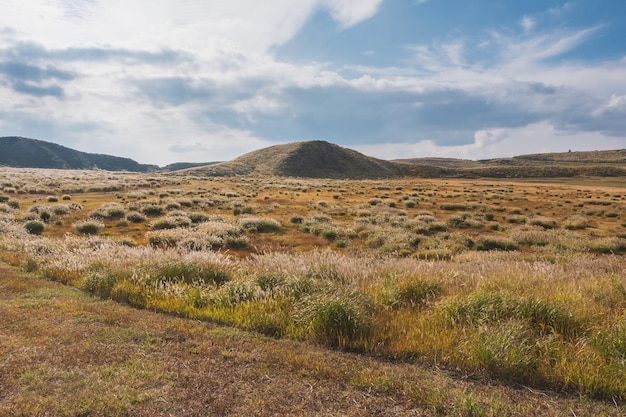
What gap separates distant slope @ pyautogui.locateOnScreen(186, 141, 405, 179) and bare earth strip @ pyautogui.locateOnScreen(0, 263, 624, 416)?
432 feet

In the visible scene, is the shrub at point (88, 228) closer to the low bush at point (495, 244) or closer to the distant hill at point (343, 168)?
the low bush at point (495, 244)

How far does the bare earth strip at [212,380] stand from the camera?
12.7 feet

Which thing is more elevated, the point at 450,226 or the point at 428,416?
the point at 428,416

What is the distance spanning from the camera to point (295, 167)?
518ft

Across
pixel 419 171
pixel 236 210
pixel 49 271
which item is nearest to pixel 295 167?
pixel 419 171

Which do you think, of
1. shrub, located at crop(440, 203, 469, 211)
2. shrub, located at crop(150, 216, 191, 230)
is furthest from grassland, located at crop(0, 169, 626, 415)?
shrub, located at crop(440, 203, 469, 211)

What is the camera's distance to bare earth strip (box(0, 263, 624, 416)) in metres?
3.88

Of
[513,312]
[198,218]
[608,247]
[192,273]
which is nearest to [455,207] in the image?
[608,247]

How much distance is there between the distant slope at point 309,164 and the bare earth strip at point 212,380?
132 metres

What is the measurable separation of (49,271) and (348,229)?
57.6ft

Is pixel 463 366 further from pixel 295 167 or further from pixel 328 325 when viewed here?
pixel 295 167

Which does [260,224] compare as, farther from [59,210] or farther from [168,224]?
[59,210]

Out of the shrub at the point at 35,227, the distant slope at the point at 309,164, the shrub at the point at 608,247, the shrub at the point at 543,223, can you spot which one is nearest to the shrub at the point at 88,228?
the shrub at the point at 35,227

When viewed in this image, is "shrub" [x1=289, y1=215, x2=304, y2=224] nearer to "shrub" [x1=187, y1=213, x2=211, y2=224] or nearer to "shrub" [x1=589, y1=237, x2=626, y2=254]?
"shrub" [x1=187, y1=213, x2=211, y2=224]
